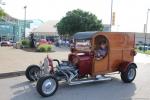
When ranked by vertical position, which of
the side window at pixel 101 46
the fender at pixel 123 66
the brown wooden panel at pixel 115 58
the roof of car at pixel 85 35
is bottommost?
the fender at pixel 123 66

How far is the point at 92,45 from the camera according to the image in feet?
35.3

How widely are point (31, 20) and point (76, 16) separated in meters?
50.8

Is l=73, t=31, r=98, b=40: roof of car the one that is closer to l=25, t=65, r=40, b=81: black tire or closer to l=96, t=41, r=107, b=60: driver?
l=96, t=41, r=107, b=60: driver

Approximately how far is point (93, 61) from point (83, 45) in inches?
44.3

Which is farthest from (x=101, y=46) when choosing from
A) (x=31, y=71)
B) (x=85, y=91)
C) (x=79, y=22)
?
(x=79, y=22)

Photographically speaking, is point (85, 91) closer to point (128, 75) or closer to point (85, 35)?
point (85, 35)

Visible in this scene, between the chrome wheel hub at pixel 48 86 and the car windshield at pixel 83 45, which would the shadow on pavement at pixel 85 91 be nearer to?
the chrome wheel hub at pixel 48 86

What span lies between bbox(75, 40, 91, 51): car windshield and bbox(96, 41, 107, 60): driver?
41 centimetres

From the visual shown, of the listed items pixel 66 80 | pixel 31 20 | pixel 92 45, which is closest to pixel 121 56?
pixel 92 45

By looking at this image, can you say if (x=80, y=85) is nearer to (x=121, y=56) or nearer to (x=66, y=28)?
(x=121, y=56)

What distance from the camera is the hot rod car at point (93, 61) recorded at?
10312mm

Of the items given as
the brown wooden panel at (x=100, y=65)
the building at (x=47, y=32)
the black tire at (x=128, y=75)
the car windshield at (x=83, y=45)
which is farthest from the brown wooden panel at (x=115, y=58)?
the building at (x=47, y=32)

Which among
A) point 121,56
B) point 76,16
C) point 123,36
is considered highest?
point 76,16

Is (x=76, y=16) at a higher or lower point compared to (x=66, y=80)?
higher
